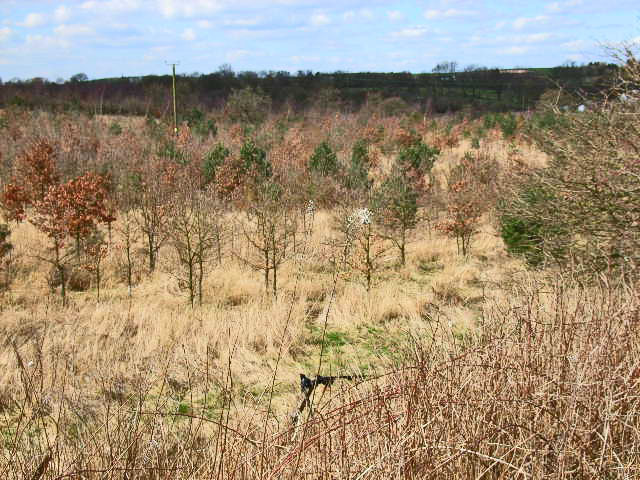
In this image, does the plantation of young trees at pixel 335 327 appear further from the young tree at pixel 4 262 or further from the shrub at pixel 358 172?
the shrub at pixel 358 172

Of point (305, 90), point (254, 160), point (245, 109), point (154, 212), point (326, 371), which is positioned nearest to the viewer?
point (326, 371)

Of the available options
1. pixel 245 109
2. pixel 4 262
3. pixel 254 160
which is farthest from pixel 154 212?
pixel 245 109

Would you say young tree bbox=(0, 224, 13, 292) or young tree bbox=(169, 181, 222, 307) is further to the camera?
young tree bbox=(0, 224, 13, 292)

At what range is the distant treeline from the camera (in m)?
48.5

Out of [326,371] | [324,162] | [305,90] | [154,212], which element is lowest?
[326,371]

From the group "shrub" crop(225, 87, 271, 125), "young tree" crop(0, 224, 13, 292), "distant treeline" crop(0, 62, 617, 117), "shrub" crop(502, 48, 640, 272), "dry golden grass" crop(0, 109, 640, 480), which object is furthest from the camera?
"distant treeline" crop(0, 62, 617, 117)

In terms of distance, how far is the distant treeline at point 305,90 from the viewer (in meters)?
48.5

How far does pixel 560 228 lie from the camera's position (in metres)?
8.53

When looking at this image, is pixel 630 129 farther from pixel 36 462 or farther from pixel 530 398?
pixel 36 462

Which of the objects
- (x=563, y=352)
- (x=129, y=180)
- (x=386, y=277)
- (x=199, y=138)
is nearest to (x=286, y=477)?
(x=563, y=352)

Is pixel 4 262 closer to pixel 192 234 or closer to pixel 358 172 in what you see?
pixel 192 234

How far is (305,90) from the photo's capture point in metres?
62.5

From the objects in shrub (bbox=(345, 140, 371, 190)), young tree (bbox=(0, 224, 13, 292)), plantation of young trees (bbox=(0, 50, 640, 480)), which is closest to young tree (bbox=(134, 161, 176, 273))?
plantation of young trees (bbox=(0, 50, 640, 480))

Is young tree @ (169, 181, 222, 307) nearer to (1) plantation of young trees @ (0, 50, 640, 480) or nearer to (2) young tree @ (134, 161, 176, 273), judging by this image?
(1) plantation of young trees @ (0, 50, 640, 480)
